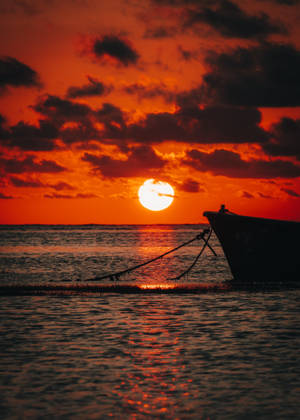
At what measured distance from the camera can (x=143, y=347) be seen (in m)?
13.4

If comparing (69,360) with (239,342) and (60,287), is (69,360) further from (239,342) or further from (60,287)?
(60,287)

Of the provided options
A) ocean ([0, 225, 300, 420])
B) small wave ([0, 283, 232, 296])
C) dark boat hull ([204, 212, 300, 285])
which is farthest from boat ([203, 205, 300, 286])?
ocean ([0, 225, 300, 420])

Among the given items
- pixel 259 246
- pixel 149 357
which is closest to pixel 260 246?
pixel 259 246

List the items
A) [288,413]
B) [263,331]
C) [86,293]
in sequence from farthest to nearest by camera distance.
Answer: [86,293], [263,331], [288,413]

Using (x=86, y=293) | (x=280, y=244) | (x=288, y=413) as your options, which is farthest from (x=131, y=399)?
(x=280, y=244)

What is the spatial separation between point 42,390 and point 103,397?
106 centimetres

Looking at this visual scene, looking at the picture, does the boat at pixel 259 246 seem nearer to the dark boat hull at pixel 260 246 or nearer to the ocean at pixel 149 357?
the dark boat hull at pixel 260 246

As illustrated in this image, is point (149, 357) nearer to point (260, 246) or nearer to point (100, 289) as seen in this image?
point (100, 289)

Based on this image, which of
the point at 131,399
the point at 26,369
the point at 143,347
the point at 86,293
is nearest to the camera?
the point at 131,399

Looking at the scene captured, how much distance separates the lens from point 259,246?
1104 inches

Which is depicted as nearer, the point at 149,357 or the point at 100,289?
the point at 149,357

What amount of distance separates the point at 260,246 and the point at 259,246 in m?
0.04

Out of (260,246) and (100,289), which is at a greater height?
(260,246)

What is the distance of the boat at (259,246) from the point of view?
27.8 meters
